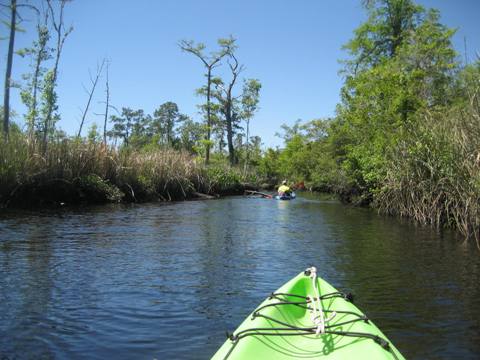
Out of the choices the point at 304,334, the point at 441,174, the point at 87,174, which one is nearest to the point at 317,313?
the point at 304,334

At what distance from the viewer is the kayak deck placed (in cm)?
416

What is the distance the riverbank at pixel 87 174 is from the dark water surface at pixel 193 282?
12.6 feet

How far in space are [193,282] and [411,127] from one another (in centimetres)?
1290

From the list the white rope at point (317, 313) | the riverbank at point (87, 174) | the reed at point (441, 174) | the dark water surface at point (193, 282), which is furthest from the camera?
the riverbank at point (87, 174)

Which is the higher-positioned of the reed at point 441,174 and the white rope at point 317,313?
the reed at point 441,174

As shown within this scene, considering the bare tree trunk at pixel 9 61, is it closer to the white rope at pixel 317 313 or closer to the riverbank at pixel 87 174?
the riverbank at pixel 87 174

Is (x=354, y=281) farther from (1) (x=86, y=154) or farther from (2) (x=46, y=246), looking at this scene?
(1) (x=86, y=154)

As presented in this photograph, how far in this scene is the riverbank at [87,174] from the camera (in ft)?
59.5

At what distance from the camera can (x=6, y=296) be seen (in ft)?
22.4

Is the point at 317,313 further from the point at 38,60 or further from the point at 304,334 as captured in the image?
the point at 38,60

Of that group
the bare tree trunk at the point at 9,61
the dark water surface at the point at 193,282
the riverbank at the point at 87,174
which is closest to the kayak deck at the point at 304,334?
the dark water surface at the point at 193,282

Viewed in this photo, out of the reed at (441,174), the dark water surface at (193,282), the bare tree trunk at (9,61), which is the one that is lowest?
the dark water surface at (193,282)

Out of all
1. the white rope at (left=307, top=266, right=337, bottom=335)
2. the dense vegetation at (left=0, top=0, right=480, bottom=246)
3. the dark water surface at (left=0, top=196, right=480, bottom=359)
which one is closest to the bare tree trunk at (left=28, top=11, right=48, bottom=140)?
the dense vegetation at (left=0, top=0, right=480, bottom=246)

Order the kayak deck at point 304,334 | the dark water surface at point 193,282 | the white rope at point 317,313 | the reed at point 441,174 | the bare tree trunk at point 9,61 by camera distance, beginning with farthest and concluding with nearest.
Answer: the bare tree trunk at point 9,61 → the reed at point 441,174 → the dark water surface at point 193,282 → the white rope at point 317,313 → the kayak deck at point 304,334
